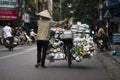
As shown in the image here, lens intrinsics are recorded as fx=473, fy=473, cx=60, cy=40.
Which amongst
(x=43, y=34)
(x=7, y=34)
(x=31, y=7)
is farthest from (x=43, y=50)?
(x=31, y=7)

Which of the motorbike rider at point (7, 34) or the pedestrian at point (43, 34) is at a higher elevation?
the pedestrian at point (43, 34)

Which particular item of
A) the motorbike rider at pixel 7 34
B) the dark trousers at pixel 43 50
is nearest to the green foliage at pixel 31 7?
the motorbike rider at pixel 7 34

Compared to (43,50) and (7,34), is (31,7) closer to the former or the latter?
(7,34)

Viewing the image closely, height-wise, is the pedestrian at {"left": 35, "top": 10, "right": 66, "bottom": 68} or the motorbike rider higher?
the pedestrian at {"left": 35, "top": 10, "right": 66, "bottom": 68}

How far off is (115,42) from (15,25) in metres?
28.0

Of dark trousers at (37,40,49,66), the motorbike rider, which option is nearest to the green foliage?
the motorbike rider

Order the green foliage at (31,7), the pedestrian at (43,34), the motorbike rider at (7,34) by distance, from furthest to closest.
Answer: the green foliage at (31,7) < the motorbike rider at (7,34) < the pedestrian at (43,34)

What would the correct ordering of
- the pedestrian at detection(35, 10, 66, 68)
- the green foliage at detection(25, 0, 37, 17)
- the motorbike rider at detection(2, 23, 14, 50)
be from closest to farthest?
the pedestrian at detection(35, 10, 66, 68) < the motorbike rider at detection(2, 23, 14, 50) < the green foliage at detection(25, 0, 37, 17)

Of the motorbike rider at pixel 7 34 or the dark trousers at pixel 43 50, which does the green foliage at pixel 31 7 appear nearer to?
the motorbike rider at pixel 7 34

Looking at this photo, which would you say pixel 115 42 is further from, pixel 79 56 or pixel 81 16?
pixel 81 16

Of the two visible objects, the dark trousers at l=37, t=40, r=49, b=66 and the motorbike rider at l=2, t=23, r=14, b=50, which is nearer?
the dark trousers at l=37, t=40, r=49, b=66

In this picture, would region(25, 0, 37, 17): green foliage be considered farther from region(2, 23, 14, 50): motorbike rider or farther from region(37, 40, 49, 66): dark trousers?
region(37, 40, 49, 66): dark trousers

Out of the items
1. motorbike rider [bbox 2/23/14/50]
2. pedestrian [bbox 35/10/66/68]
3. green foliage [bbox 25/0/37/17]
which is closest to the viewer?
pedestrian [bbox 35/10/66/68]

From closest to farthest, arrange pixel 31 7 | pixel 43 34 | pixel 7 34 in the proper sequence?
pixel 43 34 → pixel 7 34 → pixel 31 7
